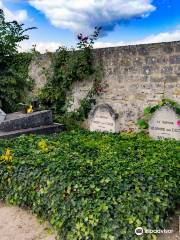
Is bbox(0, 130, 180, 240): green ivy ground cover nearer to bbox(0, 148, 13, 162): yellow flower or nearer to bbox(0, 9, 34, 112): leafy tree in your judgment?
bbox(0, 148, 13, 162): yellow flower

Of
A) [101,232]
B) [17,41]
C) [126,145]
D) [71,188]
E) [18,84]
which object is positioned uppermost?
[17,41]

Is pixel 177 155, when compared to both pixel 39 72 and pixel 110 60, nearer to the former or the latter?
pixel 110 60

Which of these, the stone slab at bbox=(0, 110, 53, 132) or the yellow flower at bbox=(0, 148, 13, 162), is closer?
the yellow flower at bbox=(0, 148, 13, 162)

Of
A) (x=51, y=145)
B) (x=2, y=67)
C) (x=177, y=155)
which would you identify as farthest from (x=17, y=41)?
(x=177, y=155)

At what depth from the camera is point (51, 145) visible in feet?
19.1

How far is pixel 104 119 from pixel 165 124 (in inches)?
59.1

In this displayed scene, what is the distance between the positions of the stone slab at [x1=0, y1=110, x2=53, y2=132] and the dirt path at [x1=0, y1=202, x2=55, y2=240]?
112 inches

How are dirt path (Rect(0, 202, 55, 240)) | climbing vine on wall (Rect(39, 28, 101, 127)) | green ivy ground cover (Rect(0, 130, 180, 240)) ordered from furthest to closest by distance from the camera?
climbing vine on wall (Rect(39, 28, 101, 127)) → dirt path (Rect(0, 202, 55, 240)) → green ivy ground cover (Rect(0, 130, 180, 240))

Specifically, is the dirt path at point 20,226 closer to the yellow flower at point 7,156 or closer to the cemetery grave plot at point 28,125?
the yellow flower at point 7,156

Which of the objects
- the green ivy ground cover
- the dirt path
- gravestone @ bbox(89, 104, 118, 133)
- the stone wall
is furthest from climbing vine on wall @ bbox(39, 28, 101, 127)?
the dirt path

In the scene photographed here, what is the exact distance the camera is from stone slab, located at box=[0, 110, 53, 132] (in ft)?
24.3

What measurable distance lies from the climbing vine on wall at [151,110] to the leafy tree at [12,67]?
179 inches

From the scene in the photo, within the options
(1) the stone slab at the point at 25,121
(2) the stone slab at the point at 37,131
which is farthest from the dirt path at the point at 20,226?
(1) the stone slab at the point at 25,121

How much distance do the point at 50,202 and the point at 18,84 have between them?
718 cm
